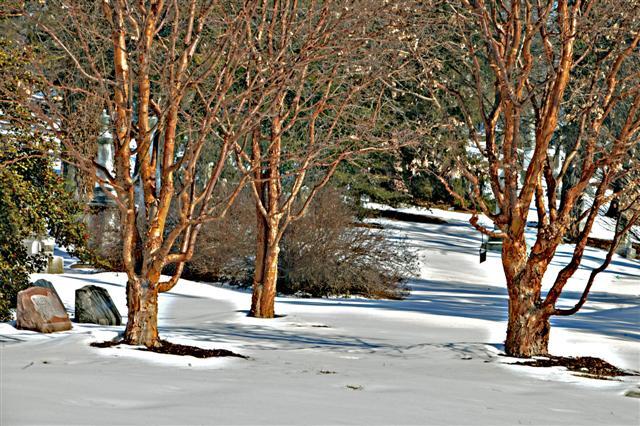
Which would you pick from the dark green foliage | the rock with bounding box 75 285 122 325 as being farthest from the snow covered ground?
the dark green foliage

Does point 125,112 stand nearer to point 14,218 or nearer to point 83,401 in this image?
point 14,218

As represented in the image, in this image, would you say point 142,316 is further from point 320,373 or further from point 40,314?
point 320,373

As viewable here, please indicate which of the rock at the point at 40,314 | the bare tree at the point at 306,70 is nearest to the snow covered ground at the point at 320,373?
the rock at the point at 40,314

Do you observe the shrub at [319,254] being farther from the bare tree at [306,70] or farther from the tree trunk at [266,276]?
the tree trunk at [266,276]

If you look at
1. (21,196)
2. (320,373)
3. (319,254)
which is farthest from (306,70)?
(319,254)

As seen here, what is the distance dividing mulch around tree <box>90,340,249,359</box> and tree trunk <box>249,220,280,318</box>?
486 centimetres

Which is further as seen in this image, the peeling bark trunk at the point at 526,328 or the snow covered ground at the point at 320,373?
the peeling bark trunk at the point at 526,328

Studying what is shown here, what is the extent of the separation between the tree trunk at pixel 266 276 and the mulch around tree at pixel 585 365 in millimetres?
5868

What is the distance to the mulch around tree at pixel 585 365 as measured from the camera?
421 inches

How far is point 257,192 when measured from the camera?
16156 mm

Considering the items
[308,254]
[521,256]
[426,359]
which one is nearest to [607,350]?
[521,256]

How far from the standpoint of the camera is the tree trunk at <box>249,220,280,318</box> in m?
16.2

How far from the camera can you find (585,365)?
37.2 ft

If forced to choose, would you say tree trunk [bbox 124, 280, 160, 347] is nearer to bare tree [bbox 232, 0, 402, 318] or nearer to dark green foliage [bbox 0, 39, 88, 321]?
bare tree [bbox 232, 0, 402, 318]
